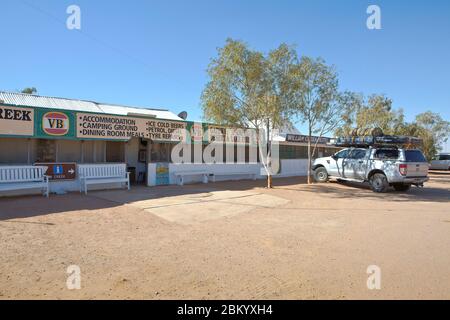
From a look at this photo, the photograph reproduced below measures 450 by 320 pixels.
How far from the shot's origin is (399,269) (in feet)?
15.0

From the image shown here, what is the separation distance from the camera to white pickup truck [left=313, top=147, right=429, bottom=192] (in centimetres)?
1338

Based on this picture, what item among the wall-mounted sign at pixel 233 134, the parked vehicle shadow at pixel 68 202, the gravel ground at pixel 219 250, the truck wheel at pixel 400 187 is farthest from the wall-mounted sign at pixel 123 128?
the truck wheel at pixel 400 187

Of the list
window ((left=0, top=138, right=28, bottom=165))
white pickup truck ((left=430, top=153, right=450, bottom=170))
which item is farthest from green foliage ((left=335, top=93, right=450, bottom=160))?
window ((left=0, top=138, right=28, bottom=165))

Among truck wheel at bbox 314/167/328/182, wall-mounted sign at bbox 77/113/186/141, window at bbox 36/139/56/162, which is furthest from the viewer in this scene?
truck wheel at bbox 314/167/328/182

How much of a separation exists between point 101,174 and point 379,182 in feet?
37.3

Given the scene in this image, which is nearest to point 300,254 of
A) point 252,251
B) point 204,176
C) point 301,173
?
point 252,251

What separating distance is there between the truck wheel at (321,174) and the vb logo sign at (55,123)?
1250cm

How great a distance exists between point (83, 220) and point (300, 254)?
4907 millimetres

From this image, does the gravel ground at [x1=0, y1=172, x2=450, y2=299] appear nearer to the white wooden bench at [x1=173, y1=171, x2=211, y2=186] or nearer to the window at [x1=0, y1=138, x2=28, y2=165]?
the window at [x1=0, y1=138, x2=28, y2=165]

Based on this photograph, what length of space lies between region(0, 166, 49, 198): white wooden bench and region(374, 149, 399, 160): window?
12929 millimetres

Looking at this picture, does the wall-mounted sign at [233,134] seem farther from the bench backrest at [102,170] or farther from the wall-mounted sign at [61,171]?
the wall-mounted sign at [61,171]

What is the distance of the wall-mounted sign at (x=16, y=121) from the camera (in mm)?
10758

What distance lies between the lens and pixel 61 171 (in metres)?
12.1
